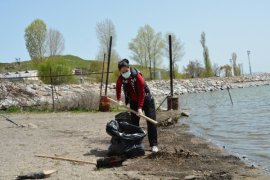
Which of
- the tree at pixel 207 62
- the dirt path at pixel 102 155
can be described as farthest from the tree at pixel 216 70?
the dirt path at pixel 102 155

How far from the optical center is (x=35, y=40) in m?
71.4

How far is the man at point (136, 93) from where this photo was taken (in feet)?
26.7

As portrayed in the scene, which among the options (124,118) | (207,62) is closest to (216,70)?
(207,62)

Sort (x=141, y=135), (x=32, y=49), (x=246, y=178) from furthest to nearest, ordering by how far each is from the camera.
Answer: (x=32, y=49) → (x=141, y=135) → (x=246, y=178)

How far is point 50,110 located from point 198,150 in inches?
498

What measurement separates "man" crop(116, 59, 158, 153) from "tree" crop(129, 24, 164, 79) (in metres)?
62.0

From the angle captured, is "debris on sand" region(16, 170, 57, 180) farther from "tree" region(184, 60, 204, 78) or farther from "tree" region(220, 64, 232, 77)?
"tree" region(220, 64, 232, 77)

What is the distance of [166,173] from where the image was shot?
6594 millimetres

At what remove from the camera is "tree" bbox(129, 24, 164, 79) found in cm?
7138

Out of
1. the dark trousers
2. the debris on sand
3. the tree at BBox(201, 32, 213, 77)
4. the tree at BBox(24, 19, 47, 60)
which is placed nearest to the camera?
the debris on sand

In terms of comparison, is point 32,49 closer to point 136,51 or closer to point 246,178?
point 136,51

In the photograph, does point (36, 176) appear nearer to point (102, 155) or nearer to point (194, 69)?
point (102, 155)

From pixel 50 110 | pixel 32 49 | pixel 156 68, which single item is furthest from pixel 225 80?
pixel 50 110

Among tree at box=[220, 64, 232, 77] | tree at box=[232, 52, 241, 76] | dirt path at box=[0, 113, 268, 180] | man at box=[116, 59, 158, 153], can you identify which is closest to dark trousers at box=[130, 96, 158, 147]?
man at box=[116, 59, 158, 153]
